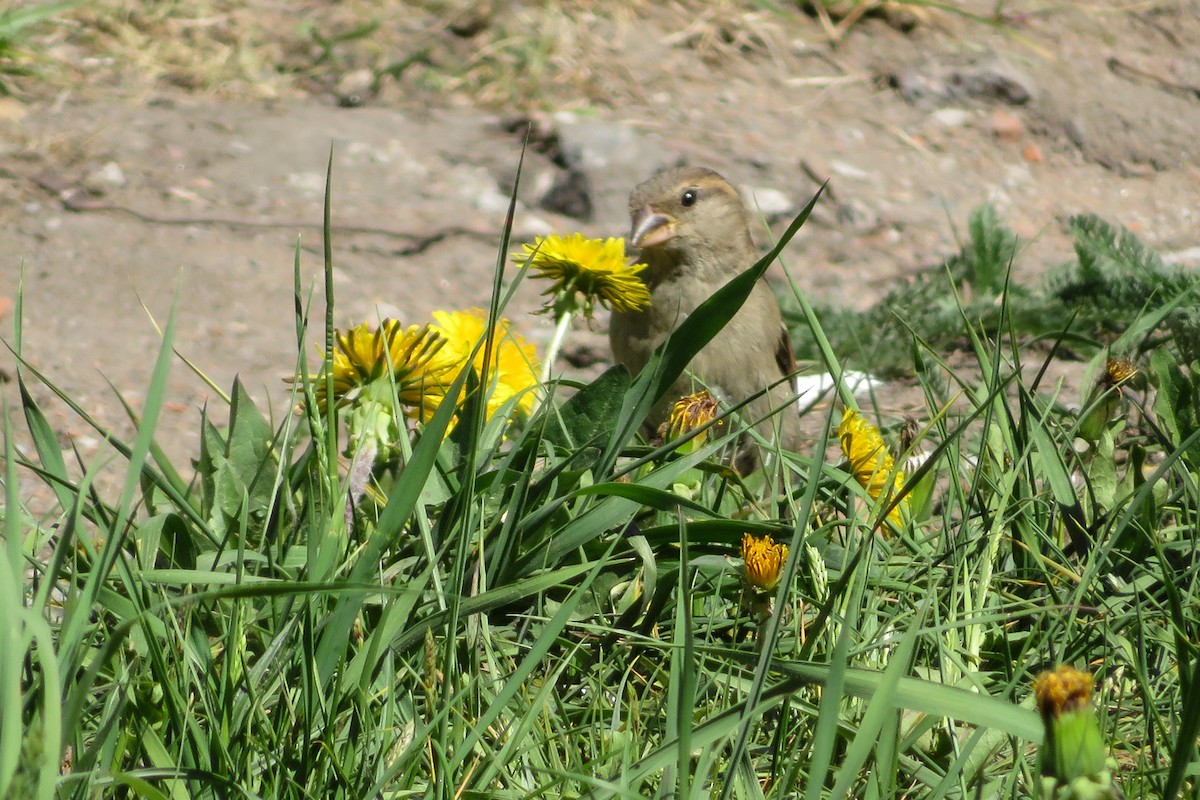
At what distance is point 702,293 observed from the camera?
154 inches

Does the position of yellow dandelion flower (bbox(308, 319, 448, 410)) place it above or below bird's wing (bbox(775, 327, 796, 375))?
above

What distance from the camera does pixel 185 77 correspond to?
5.52 meters

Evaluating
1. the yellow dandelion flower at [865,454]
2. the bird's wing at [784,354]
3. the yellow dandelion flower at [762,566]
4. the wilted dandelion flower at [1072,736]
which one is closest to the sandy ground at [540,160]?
the bird's wing at [784,354]

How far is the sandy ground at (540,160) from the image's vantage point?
4145 mm

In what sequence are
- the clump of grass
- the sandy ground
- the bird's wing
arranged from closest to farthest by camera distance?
1. the clump of grass
2. the bird's wing
3. the sandy ground

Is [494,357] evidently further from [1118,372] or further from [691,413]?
[1118,372]

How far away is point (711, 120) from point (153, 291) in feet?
8.06

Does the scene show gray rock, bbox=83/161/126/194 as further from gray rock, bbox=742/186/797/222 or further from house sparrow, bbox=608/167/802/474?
gray rock, bbox=742/186/797/222

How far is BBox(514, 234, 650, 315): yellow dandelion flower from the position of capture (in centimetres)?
226

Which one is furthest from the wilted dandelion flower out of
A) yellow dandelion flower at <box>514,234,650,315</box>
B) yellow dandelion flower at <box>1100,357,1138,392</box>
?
yellow dandelion flower at <box>514,234,650,315</box>

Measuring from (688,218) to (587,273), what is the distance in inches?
64.9

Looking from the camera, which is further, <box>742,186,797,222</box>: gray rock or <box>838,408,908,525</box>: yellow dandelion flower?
<box>742,186,797,222</box>: gray rock

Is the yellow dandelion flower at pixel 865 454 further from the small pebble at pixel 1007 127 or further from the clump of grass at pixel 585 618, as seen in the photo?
the small pebble at pixel 1007 127

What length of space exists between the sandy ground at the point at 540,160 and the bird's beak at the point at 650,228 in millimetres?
371
